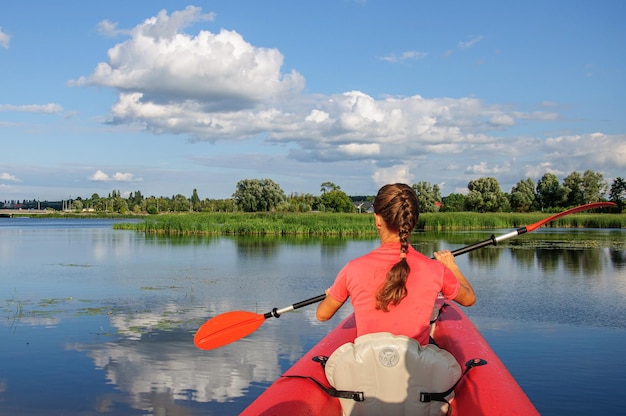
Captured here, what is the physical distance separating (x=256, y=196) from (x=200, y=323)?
54.0m

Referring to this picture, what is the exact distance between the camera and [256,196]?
61.8m

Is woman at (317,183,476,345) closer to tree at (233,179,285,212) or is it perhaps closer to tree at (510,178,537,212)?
tree at (233,179,285,212)

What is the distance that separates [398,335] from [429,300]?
0.22 metres

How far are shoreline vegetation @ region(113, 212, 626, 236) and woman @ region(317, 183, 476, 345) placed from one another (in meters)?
28.0

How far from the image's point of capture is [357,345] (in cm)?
275

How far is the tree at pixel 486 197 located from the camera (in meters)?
62.1

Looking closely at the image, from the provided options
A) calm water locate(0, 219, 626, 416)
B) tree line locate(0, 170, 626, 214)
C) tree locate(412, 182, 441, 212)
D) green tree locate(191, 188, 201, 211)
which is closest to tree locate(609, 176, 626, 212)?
tree line locate(0, 170, 626, 214)

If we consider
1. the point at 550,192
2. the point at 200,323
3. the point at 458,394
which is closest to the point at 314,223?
the point at 200,323

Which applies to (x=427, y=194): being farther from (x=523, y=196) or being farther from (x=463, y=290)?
(x=463, y=290)

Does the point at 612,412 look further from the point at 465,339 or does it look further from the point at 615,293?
the point at 615,293

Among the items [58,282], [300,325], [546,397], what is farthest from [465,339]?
[58,282]

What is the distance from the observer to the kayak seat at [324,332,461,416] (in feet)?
8.82

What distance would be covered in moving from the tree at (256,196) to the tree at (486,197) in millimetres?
19825

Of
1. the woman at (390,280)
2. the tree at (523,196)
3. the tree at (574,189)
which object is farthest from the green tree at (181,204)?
the woman at (390,280)
